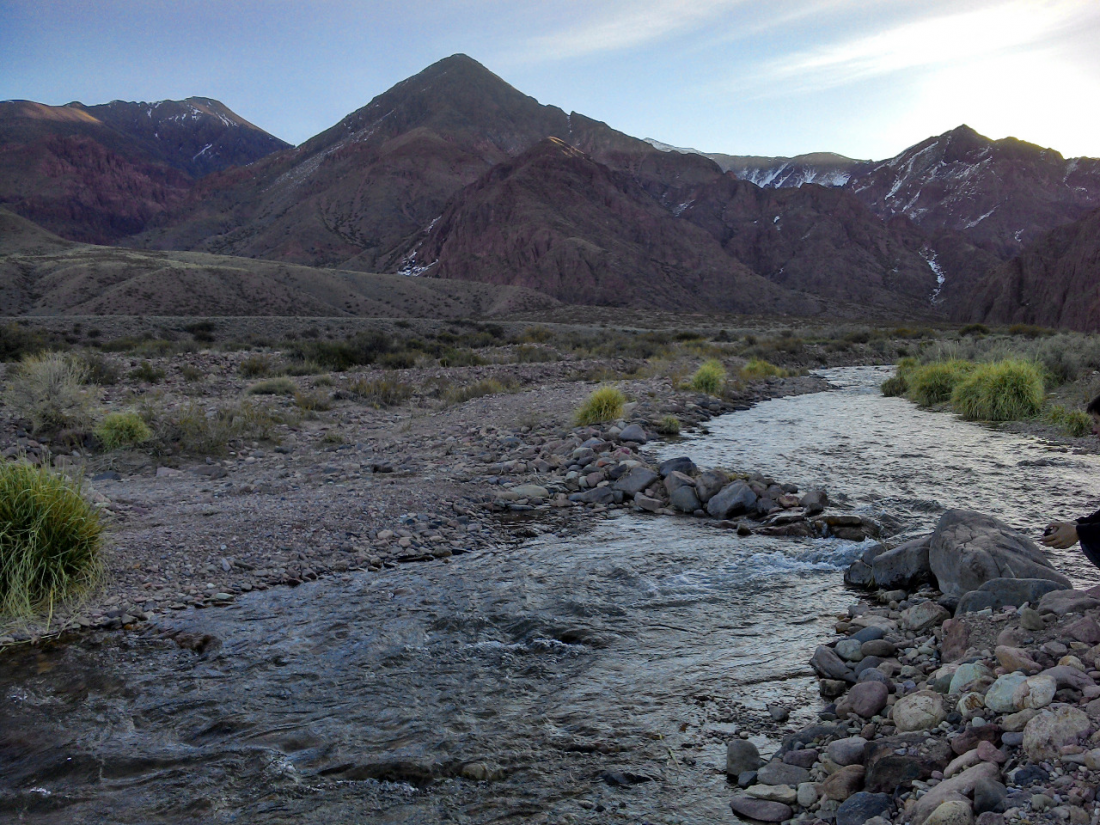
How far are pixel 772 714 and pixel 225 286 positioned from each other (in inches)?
2634

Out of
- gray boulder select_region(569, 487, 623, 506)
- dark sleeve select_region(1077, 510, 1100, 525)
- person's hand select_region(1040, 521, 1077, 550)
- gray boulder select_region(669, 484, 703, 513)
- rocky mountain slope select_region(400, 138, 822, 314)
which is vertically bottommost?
gray boulder select_region(569, 487, 623, 506)

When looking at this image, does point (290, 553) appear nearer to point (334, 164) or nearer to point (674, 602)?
point (674, 602)

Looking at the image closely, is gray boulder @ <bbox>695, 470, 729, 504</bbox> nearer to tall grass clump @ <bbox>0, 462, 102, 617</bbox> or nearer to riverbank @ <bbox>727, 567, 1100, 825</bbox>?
riverbank @ <bbox>727, 567, 1100, 825</bbox>

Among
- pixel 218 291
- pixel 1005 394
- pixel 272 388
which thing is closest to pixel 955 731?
pixel 1005 394

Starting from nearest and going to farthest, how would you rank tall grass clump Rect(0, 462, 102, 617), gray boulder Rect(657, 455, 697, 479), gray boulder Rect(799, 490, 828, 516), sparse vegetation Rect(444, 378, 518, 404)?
tall grass clump Rect(0, 462, 102, 617) → gray boulder Rect(799, 490, 828, 516) → gray boulder Rect(657, 455, 697, 479) → sparse vegetation Rect(444, 378, 518, 404)

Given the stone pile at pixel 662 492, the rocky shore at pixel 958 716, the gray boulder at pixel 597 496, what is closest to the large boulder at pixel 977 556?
the rocky shore at pixel 958 716

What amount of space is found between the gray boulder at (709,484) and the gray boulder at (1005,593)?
4.32 metres

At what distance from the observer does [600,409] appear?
47.0 feet

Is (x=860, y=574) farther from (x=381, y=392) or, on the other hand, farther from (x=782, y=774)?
(x=381, y=392)

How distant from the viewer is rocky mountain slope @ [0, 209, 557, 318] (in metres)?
56.8

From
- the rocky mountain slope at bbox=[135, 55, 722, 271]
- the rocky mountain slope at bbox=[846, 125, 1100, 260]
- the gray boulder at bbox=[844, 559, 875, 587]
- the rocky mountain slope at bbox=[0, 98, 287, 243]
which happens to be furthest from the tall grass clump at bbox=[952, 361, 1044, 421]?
the rocky mountain slope at bbox=[0, 98, 287, 243]

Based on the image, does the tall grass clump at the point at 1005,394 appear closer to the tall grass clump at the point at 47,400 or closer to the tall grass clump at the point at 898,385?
the tall grass clump at the point at 898,385

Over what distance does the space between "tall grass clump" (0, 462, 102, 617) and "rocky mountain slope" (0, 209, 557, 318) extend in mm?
54731

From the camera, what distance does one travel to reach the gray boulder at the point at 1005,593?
4695mm
